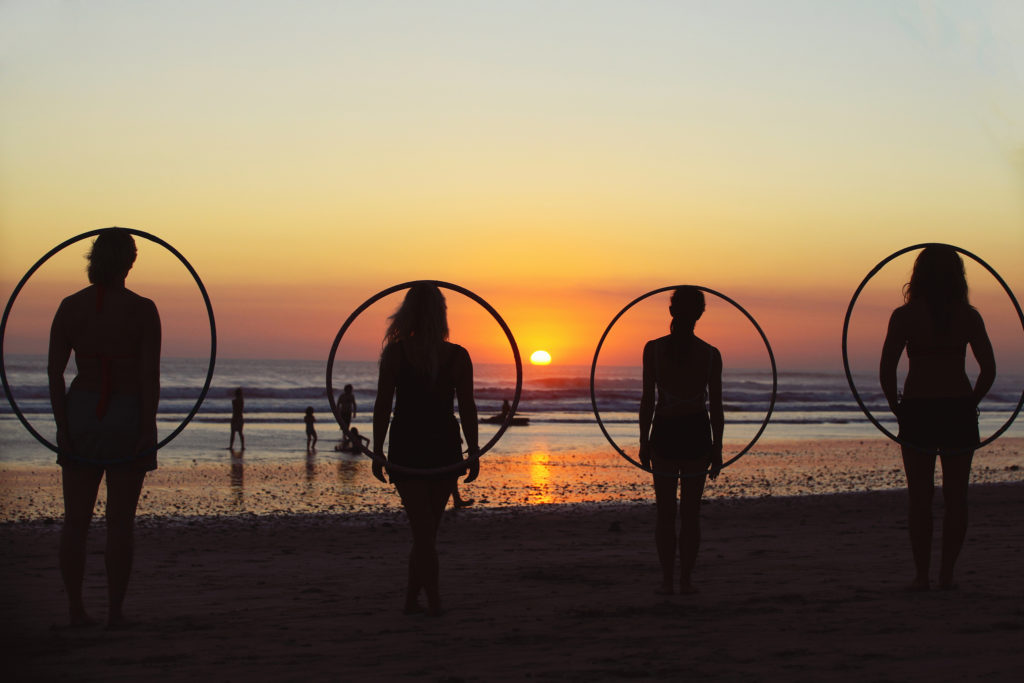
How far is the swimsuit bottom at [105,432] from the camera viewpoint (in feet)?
19.7

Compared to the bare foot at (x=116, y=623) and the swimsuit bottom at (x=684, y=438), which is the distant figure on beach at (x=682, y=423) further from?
the bare foot at (x=116, y=623)

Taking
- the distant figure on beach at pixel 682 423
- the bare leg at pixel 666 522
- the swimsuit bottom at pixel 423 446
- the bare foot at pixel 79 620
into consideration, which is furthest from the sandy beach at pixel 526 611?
the swimsuit bottom at pixel 423 446

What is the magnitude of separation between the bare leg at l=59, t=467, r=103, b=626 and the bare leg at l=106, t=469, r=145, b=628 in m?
0.12

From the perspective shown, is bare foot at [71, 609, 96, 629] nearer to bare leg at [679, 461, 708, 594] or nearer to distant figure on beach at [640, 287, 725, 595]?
distant figure on beach at [640, 287, 725, 595]

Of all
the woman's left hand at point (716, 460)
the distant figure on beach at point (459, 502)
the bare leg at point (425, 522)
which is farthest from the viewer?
the distant figure on beach at point (459, 502)

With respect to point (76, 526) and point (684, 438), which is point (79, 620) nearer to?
point (76, 526)

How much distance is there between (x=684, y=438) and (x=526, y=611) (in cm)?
166

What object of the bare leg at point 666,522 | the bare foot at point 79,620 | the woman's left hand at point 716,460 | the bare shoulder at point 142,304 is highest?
the bare shoulder at point 142,304

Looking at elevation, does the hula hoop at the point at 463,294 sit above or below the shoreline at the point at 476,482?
above

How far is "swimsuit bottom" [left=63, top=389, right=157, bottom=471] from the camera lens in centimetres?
600

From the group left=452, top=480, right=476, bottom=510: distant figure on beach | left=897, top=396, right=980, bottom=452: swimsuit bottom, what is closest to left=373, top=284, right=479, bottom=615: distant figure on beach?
left=897, top=396, right=980, bottom=452: swimsuit bottom

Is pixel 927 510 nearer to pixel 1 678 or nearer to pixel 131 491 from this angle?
pixel 131 491

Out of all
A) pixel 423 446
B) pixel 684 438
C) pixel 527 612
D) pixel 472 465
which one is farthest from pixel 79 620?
pixel 684 438

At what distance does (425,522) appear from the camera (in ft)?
21.0
